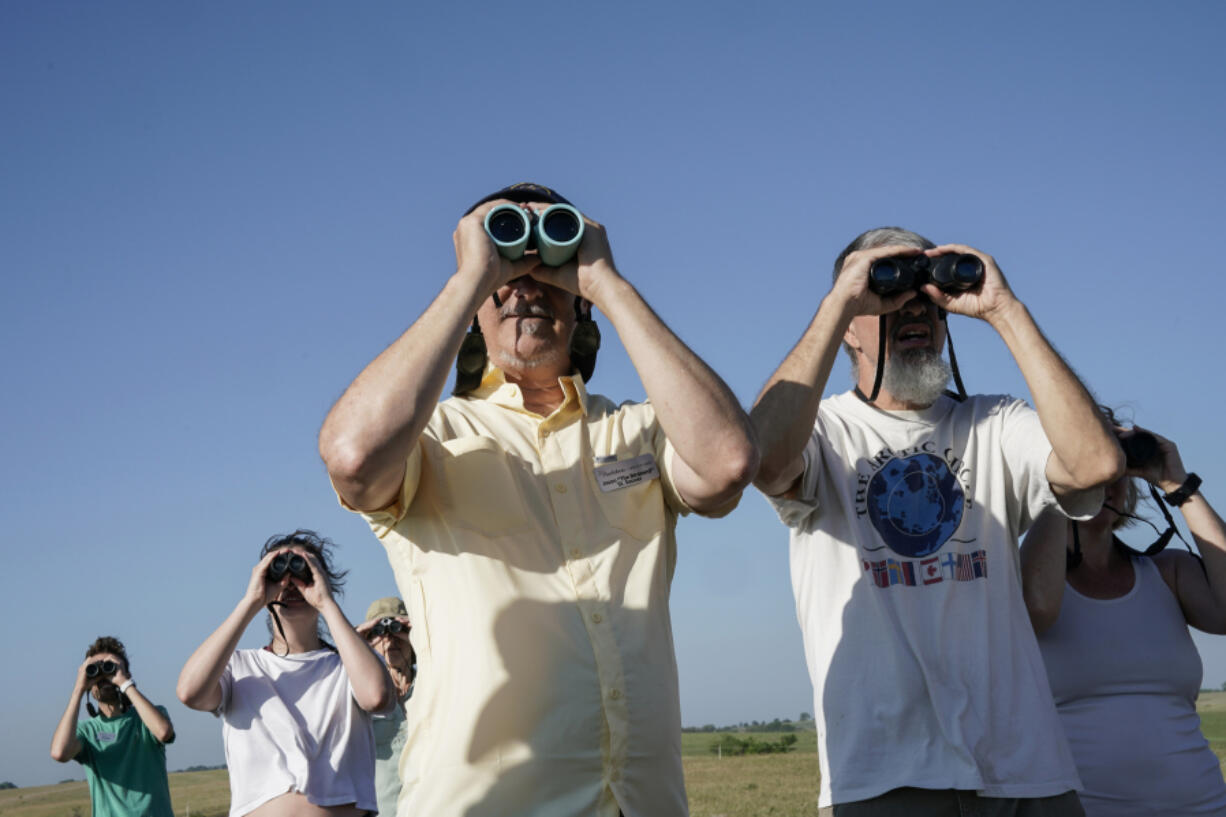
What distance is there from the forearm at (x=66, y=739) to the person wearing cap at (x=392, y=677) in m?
2.80

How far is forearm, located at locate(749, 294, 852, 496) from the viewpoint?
3.17 meters

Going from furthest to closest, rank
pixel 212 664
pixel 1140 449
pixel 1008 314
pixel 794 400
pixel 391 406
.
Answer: pixel 212 664 < pixel 1140 449 < pixel 1008 314 < pixel 794 400 < pixel 391 406

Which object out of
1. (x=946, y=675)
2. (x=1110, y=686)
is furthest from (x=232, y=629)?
(x=1110, y=686)

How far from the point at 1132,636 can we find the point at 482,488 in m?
2.65

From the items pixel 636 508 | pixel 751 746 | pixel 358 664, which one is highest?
pixel 636 508

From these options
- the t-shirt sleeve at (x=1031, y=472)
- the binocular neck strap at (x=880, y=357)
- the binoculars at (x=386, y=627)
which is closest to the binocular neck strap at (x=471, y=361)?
the binocular neck strap at (x=880, y=357)

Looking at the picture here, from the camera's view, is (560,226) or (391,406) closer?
(391,406)

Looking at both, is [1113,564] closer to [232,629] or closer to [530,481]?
[530,481]

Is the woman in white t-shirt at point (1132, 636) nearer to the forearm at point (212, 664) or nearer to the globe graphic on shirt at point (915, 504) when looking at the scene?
the globe graphic on shirt at point (915, 504)

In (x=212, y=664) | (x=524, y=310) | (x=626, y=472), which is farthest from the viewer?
(x=212, y=664)

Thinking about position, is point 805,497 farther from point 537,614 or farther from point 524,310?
point 537,614

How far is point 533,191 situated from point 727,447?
877mm

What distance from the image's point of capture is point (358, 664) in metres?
5.21

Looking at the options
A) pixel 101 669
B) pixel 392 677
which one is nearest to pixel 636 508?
pixel 392 677
